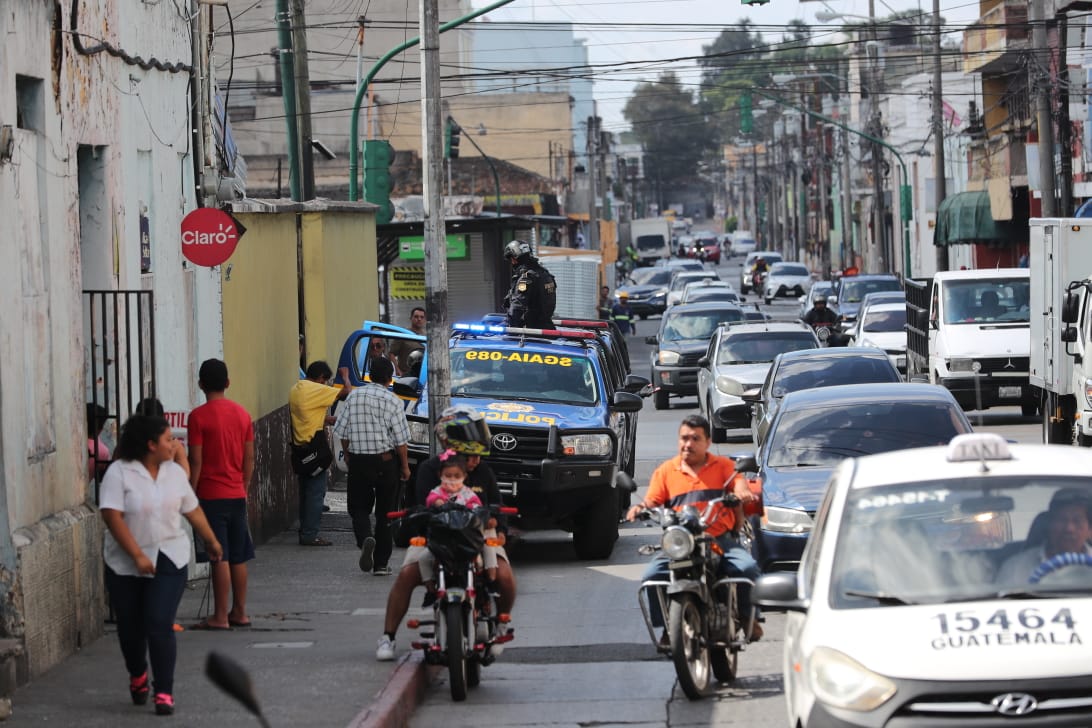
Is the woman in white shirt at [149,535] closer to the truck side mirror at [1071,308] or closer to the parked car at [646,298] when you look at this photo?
the truck side mirror at [1071,308]

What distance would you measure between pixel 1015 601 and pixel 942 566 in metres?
0.41

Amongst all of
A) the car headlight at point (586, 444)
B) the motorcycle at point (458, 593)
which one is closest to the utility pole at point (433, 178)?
the car headlight at point (586, 444)

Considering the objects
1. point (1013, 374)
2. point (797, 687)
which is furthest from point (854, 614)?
point (1013, 374)

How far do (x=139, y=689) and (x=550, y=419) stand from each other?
692 cm

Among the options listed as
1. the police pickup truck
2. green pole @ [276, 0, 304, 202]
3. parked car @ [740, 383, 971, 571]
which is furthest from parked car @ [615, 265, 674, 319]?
parked car @ [740, 383, 971, 571]

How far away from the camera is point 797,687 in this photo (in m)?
6.95

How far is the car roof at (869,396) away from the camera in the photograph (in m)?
14.1

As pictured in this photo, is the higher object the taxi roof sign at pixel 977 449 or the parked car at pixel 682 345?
the taxi roof sign at pixel 977 449

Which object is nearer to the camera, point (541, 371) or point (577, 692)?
point (577, 692)

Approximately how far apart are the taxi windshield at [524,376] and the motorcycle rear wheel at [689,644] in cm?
692

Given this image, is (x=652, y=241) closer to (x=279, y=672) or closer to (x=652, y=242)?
(x=652, y=242)

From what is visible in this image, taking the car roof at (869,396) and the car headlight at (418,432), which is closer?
the car roof at (869,396)

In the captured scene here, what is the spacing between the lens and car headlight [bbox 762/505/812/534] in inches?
486

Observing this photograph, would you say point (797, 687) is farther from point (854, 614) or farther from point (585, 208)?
point (585, 208)
